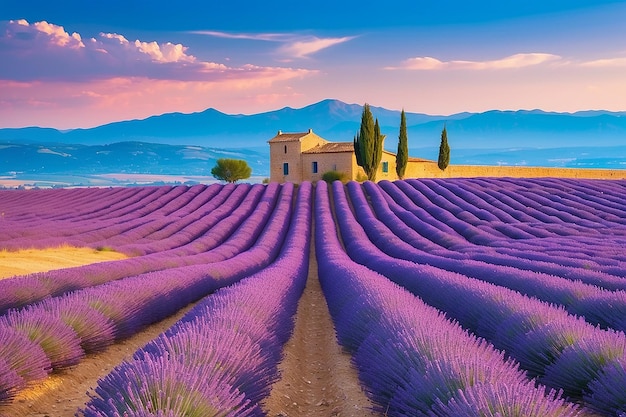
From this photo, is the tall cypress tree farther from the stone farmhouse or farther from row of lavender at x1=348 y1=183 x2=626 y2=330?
row of lavender at x1=348 y1=183 x2=626 y2=330

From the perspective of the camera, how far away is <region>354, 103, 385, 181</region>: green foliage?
42.0 m

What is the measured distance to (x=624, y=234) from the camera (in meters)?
19.1

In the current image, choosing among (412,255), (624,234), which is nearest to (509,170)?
(624,234)

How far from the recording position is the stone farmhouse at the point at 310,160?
1813 inches

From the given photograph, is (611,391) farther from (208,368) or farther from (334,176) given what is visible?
(334,176)

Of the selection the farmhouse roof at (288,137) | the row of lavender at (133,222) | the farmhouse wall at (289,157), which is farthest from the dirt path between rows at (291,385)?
the farmhouse roof at (288,137)

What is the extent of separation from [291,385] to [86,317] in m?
2.20

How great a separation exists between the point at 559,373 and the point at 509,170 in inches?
2119

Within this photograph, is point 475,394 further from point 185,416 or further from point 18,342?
point 18,342

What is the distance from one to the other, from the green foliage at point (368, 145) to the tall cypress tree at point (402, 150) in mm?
1979

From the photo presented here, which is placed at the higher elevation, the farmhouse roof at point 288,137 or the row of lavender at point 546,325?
the farmhouse roof at point 288,137

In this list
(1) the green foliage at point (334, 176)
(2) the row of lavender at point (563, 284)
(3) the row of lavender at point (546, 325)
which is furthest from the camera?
(1) the green foliage at point (334, 176)

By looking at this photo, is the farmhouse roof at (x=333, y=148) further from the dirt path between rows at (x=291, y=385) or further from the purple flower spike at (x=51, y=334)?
the purple flower spike at (x=51, y=334)

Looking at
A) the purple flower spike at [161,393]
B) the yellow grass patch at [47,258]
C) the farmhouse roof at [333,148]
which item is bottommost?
the yellow grass patch at [47,258]
